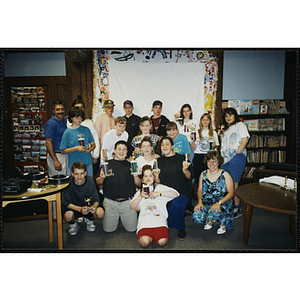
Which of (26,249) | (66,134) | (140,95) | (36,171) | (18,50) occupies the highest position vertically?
(18,50)

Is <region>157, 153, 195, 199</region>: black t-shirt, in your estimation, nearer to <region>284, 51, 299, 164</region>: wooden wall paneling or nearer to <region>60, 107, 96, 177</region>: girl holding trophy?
<region>60, 107, 96, 177</region>: girl holding trophy

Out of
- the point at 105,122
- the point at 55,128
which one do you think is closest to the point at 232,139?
the point at 105,122

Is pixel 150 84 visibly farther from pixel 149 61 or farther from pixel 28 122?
pixel 28 122

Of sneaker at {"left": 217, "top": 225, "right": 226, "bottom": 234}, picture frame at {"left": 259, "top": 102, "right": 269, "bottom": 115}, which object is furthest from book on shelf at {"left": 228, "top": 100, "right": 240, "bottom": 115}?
sneaker at {"left": 217, "top": 225, "right": 226, "bottom": 234}

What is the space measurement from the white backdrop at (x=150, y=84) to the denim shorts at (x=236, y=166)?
2.79ft

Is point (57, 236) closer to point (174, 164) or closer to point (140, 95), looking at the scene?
point (174, 164)

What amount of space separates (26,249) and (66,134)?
1.31 m

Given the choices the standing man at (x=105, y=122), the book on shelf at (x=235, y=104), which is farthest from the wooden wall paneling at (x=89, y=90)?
the book on shelf at (x=235, y=104)

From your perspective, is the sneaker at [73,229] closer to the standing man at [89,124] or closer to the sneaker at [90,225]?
the sneaker at [90,225]

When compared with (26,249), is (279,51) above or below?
above

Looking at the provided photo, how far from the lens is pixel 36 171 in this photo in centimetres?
296

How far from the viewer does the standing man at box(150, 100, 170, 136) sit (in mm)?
2744

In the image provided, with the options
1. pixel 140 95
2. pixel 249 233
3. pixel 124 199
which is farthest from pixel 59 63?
pixel 249 233

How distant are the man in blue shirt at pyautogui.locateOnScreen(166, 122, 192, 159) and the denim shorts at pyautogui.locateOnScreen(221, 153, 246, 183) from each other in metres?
0.46
